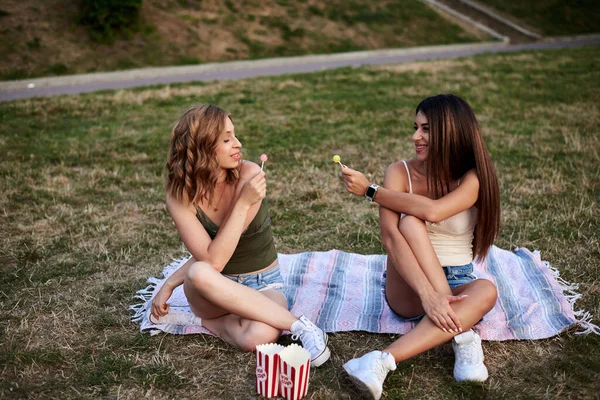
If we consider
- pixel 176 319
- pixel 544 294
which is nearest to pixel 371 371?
pixel 176 319

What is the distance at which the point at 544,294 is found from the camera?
154 inches

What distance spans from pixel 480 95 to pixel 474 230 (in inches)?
306

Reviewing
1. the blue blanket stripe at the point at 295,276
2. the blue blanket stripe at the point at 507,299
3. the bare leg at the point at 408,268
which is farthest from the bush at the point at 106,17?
the bare leg at the point at 408,268

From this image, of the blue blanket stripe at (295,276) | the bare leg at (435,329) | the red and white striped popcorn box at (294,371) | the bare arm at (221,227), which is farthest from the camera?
the blue blanket stripe at (295,276)

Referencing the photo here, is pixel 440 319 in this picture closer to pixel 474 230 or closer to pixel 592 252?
pixel 474 230

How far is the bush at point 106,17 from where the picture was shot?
16.4m

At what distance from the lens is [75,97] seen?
1088 centimetres

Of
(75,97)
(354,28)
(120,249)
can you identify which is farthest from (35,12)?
(120,249)

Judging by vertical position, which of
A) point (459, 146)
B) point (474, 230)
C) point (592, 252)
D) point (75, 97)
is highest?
point (459, 146)

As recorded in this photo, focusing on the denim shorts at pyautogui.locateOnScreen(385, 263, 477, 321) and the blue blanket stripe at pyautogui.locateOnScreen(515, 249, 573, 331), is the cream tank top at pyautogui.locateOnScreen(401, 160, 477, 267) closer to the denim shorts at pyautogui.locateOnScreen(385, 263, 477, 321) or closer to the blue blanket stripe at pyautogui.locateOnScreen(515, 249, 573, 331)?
the denim shorts at pyautogui.locateOnScreen(385, 263, 477, 321)

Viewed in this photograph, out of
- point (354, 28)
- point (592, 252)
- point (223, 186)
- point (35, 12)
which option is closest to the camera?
point (223, 186)

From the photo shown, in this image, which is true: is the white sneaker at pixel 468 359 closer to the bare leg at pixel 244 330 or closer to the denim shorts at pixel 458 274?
the denim shorts at pixel 458 274

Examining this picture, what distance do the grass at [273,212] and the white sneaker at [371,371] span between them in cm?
16

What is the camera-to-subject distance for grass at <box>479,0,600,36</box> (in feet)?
82.2
